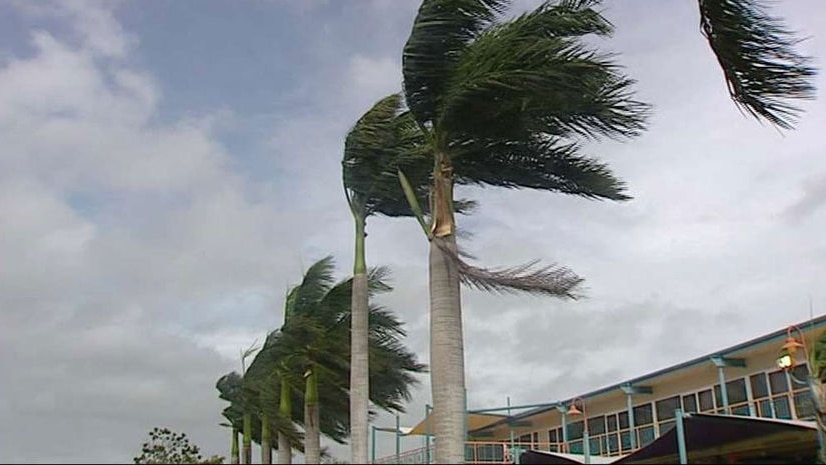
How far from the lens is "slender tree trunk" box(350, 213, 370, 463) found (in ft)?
58.2

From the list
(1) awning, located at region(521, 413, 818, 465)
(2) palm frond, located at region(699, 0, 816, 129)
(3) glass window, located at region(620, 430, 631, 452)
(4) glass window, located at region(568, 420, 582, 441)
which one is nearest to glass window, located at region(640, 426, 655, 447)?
(3) glass window, located at region(620, 430, 631, 452)

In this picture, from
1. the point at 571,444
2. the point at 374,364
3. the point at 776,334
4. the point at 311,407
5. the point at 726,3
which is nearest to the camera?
the point at 726,3

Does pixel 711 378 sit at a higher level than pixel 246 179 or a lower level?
lower

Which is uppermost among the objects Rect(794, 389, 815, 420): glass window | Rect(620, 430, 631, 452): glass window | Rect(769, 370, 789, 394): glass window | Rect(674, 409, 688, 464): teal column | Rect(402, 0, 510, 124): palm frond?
Rect(402, 0, 510, 124): palm frond

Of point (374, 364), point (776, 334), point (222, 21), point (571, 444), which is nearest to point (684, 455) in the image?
point (776, 334)

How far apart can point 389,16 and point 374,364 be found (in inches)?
380

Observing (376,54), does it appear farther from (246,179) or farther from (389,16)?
(246,179)

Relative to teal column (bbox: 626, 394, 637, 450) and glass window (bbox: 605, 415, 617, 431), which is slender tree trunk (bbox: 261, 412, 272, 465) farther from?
glass window (bbox: 605, 415, 617, 431)

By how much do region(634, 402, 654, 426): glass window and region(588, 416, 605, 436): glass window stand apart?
6.98ft

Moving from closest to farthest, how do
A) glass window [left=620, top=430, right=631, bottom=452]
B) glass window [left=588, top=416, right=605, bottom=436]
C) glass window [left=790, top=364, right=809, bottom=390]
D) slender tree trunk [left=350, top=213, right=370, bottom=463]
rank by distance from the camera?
slender tree trunk [left=350, top=213, right=370, bottom=463], glass window [left=790, top=364, right=809, bottom=390], glass window [left=620, top=430, right=631, bottom=452], glass window [left=588, top=416, right=605, bottom=436]

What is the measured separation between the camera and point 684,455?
16.6m

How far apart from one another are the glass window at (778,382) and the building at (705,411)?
0.07 feet

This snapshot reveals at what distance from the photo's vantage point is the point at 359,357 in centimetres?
1803

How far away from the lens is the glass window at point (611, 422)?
2888cm
